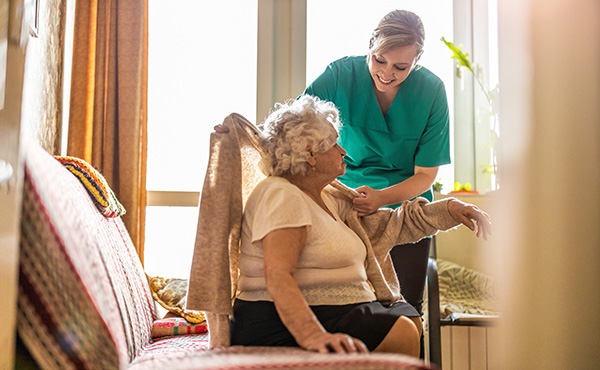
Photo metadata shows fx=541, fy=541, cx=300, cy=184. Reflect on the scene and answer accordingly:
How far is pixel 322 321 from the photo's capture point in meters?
1.38

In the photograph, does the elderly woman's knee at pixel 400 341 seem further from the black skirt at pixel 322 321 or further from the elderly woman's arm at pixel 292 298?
the elderly woman's arm at pixel 292 298

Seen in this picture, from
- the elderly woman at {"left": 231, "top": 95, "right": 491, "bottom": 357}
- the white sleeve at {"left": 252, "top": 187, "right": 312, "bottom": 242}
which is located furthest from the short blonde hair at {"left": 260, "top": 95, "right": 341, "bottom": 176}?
the white sleeve at {"left": 252, "top": 187, "right": 312, "bottom": 242}

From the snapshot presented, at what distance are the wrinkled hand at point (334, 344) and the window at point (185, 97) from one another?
6.39ft

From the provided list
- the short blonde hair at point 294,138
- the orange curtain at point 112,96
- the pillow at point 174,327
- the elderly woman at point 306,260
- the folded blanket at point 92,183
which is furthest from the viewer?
the orange curtain at point 112,96

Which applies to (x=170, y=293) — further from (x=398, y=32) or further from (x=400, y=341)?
(x=398, y=32)

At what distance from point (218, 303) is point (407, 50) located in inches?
42.2

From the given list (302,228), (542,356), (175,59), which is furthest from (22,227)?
(175,59)

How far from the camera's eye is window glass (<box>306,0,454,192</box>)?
316cm

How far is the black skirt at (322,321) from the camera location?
1319mm

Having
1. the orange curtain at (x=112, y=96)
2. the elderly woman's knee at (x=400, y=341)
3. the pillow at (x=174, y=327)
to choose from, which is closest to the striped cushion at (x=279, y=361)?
the elderly woman's knee at (x=400, y=341)

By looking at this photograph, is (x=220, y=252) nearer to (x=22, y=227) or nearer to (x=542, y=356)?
(x=22, y=227)

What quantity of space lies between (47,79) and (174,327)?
46.0 inches

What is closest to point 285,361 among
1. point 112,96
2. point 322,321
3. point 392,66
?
point 322,321

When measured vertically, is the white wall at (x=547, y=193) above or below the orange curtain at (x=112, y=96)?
below
